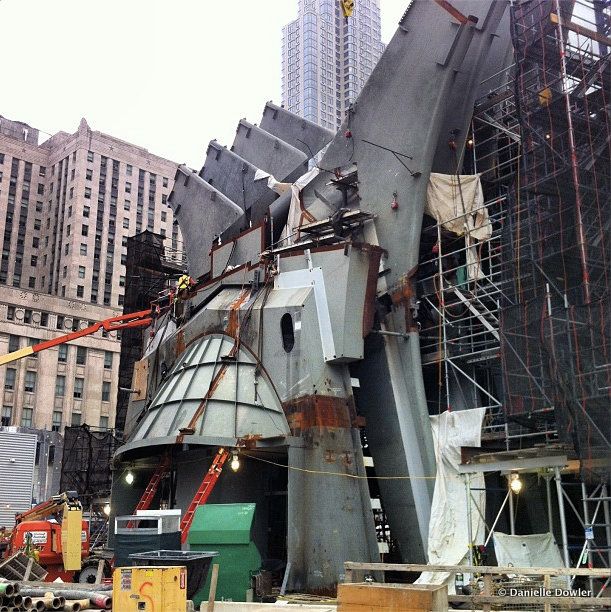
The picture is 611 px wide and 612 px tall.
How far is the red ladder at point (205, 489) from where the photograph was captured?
23.8 meters

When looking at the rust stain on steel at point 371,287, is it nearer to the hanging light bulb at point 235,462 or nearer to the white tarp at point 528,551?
the hanging light bulb at point 235,462

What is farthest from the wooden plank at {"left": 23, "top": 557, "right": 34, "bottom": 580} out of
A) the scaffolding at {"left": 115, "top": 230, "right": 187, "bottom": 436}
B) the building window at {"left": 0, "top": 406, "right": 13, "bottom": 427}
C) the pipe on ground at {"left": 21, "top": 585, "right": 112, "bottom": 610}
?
the building window at {"left": 0, "top": 406, "right": 13, "bottom": 427}

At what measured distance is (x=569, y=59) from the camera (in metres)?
23.3

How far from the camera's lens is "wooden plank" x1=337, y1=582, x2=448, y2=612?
11.7m

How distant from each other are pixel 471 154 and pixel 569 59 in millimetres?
6880

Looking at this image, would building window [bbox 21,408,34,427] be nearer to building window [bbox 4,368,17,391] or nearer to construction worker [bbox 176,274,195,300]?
building window [bbox 4,368,17,391]

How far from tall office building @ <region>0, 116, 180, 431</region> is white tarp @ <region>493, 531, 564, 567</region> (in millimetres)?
66191

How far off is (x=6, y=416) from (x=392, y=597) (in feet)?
242

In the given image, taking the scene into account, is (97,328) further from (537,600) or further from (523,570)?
(537,600)

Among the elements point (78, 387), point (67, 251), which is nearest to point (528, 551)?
point (78, 387)

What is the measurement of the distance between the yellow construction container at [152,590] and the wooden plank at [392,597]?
2.92m

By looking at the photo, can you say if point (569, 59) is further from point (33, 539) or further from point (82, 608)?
point (33, 539)

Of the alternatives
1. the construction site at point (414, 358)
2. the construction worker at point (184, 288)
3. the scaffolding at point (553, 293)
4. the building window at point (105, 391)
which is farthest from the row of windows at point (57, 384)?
the scaffolding at point (553, 293)

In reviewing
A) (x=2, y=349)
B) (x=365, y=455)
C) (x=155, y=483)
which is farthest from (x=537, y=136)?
(x=2, y=349)
